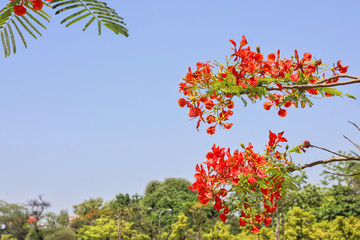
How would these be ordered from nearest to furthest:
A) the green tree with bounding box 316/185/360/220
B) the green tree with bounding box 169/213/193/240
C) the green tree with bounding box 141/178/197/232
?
1. the green tree with bounding box 316/185/360/220
2. the green tree with bounding box 169/213/193/240
3. the green tree with bounding box 141/178/197/232

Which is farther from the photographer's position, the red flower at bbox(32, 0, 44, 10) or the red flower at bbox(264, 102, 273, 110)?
the red flower at bbox(264, 102, 273, 110)

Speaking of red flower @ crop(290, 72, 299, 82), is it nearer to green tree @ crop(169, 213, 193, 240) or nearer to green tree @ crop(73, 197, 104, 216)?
green tree @ crop(169, 213, 193, 240)

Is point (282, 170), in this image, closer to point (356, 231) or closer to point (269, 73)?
point (269, 73)

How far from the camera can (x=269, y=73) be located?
2.50 metres

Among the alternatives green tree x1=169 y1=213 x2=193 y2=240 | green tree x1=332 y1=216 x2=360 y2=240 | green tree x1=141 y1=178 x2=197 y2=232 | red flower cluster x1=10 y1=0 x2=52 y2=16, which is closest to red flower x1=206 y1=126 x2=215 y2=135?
red flower cluster x1=10 y1=0 x2=52 y2=16

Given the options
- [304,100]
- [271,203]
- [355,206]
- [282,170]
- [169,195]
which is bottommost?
[271,203]

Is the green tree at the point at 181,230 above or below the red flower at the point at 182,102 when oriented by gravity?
above

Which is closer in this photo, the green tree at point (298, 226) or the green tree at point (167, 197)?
the green tree at point (298, 226)

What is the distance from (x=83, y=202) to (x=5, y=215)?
41.7 feet

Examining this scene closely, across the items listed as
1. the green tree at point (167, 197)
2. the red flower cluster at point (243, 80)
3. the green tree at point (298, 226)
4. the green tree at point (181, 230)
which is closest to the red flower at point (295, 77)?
the red flower cluster at point (243, 80)

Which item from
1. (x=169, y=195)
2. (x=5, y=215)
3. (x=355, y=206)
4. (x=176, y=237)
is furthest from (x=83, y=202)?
(x=355, y=206)

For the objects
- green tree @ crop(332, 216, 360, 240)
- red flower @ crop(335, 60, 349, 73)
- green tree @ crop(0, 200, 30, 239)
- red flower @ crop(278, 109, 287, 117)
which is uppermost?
green tree @ crop(0, 200, 30, 239)

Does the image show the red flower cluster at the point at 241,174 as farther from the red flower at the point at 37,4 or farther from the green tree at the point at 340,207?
the green tree at the point at 340,207

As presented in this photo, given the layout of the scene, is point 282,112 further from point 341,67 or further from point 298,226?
Result: point 298,226
